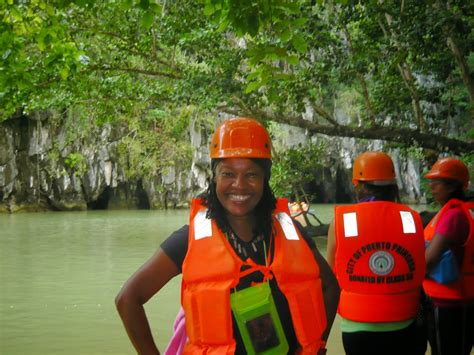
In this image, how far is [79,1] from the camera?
4152mm

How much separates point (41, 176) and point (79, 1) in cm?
3279

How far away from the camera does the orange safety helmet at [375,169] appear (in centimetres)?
271

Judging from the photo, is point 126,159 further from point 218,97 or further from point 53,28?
point 53,28

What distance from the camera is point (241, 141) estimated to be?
2072 millimetres

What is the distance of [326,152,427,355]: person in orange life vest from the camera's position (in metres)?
2.57

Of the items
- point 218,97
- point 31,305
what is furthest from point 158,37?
point 31,305

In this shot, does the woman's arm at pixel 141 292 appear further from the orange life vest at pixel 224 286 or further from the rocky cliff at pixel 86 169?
the rocky cliff at pixel 86 169

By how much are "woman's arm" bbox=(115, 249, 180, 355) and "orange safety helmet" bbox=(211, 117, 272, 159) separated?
1.20 ft

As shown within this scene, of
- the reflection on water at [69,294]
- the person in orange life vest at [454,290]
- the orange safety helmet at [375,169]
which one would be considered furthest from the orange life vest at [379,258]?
the reflection on water at [69,294]

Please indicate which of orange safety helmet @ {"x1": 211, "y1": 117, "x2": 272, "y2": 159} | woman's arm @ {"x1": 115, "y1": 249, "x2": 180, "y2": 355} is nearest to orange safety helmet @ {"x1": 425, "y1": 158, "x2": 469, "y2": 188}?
orange safety helmet @ {"x1": 211, "y1": 117, "x2": 272, "y2": 159}

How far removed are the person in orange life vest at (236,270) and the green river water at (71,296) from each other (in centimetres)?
379

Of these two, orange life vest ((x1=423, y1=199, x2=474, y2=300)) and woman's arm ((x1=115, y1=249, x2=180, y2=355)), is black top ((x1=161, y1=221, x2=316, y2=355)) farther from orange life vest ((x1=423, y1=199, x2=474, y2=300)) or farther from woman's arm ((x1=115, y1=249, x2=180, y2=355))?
orange life vest ((x1=423, y1=199, x2=474, y2=300))

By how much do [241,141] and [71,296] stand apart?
7173 mm

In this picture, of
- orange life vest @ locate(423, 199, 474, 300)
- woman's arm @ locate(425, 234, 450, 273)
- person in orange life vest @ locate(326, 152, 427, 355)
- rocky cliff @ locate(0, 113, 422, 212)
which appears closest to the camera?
person in orange life vest @ locate(326, 152, 427, 355)
